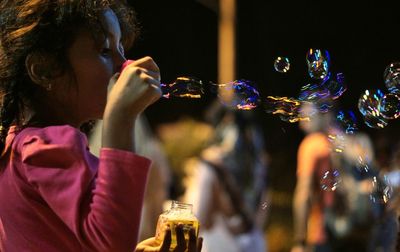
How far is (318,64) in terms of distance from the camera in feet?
8.00

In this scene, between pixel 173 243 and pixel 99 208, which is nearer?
pixel 99 208

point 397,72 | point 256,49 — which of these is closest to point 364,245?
point 397,72

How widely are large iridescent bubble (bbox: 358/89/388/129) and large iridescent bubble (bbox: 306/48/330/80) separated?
210mm

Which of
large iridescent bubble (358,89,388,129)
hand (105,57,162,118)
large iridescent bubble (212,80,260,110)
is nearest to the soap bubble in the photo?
large iridescent bubble (212,80,260,110)

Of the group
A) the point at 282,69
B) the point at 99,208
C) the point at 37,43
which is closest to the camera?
the point at 99,208

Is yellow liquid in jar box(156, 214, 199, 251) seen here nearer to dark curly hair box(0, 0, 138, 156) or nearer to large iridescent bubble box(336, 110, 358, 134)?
dark curly hair box(0, 0, 138, 156)

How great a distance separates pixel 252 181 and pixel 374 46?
5536 millimetres

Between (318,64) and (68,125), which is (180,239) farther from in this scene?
(318,64)

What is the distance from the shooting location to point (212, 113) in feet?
17.4

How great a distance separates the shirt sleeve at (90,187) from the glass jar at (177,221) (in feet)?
0.69

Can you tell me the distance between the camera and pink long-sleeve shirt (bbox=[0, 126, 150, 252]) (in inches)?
55.2

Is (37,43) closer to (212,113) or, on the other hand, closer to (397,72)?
(397,72)

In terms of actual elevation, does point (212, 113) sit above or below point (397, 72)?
above

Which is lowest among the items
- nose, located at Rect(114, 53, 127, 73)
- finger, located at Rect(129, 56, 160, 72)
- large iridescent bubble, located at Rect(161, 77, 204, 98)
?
finger, located at Rect(129, 56, 160, 72)
